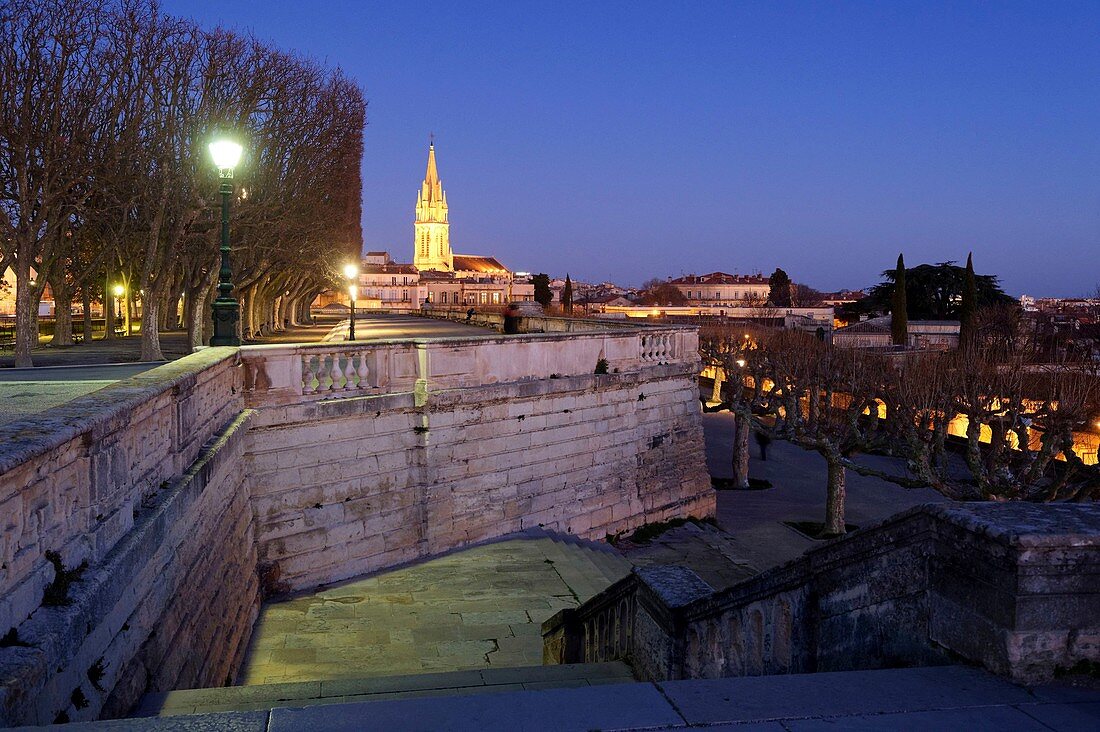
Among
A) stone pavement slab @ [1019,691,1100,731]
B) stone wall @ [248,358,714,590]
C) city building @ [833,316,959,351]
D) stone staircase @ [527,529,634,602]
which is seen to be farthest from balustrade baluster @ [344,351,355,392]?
city building @ [833,316,959,351]

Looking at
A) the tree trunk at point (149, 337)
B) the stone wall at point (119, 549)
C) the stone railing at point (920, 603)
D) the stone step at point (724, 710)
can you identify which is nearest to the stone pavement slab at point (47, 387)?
the stone wall at point (119, 549)

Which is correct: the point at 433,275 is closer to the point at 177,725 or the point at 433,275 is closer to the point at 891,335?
the point at 891,335

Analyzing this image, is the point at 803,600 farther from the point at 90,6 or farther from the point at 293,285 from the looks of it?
the point at 293,285

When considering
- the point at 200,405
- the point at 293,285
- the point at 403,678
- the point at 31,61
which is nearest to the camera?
the point at 403,678

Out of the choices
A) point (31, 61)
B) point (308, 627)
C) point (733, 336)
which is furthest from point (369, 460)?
point (733, 336)

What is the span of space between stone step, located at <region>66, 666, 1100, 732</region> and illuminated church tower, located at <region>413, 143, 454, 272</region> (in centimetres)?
15700

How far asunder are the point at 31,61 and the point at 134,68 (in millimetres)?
2695

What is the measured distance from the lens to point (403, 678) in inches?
247

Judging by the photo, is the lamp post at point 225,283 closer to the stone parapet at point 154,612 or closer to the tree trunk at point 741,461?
the stone parapet at point 154,612

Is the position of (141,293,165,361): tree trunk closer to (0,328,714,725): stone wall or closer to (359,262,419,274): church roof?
(0,328,714,725): stone wall

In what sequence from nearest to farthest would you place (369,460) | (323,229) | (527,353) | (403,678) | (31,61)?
1. (403,678)
2. (369,460)
3. (527,353)
4. (31,61)
5. (323,229)

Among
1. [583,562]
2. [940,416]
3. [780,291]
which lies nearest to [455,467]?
[583,562]

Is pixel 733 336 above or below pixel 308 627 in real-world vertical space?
above

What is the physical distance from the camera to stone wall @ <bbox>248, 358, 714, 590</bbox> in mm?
10195
